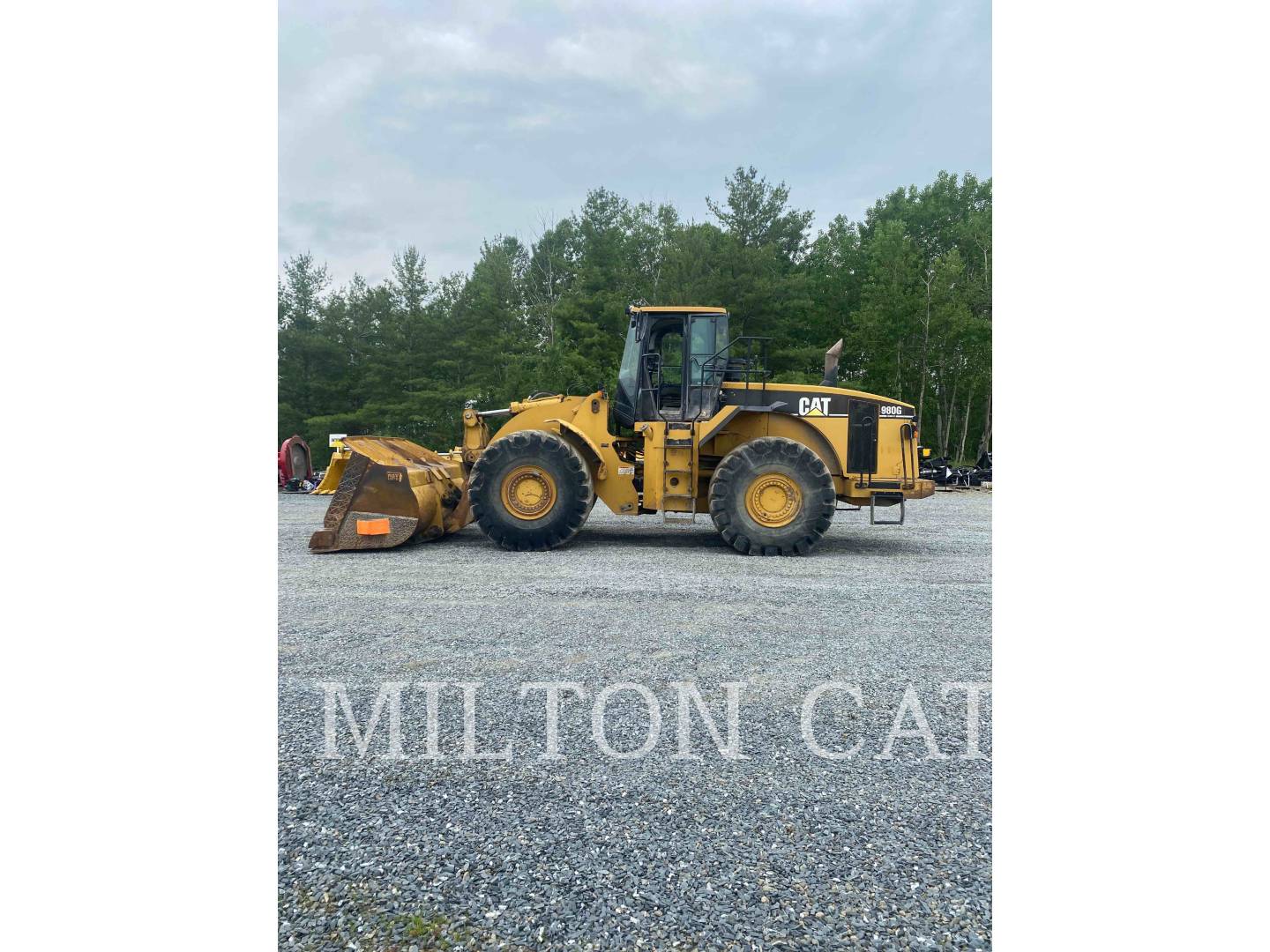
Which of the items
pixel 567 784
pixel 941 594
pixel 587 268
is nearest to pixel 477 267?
pixel 587 268

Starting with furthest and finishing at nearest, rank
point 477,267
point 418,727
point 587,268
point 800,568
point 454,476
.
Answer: point 477,267 → point 587,268 → point 454,476 → point 800,568 → point 418,727

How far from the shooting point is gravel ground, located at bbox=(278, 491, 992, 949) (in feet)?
4.58

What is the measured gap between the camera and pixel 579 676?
9.11ft

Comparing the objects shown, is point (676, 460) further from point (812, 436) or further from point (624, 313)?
point (624, 313)

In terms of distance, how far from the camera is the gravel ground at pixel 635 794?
1.40 metres

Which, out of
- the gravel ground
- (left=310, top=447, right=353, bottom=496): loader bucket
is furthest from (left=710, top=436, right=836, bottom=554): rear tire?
(left=310, top=447, right=353, bottom=496): loader bucket

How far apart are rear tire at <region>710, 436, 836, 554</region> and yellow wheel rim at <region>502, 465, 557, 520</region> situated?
1485 mm

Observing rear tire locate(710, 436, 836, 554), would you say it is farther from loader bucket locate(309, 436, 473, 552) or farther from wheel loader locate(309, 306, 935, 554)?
loader bucket locate(309, 436, 473, 552)

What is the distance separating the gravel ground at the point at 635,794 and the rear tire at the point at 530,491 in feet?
7.56

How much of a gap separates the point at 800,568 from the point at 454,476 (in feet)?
12.4

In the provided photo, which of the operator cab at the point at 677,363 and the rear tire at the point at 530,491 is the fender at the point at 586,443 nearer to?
the rear tire at the point at 530,491

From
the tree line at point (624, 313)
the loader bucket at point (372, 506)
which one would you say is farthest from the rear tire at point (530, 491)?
the tree line at point (624, 313)

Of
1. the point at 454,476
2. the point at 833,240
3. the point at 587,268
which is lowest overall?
the point at 454,476

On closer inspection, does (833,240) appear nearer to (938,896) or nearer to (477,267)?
(477,267)
